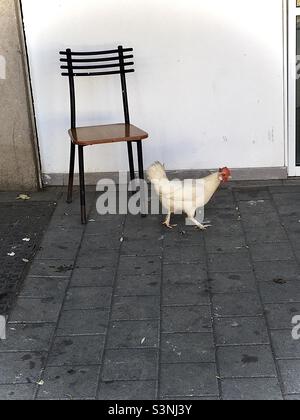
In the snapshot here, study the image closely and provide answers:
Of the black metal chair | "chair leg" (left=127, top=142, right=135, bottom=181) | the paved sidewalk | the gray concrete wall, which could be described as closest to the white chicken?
the paved sidewalk

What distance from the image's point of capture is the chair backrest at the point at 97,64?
5.21m

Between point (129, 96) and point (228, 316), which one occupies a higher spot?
point (129, 96)

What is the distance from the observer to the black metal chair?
4891 mm

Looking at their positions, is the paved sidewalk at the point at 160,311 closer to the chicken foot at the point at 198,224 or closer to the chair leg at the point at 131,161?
the chicken foot at the point at 198,224

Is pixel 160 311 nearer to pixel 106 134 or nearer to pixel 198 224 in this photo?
pixel 198 224

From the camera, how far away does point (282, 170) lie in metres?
5.78

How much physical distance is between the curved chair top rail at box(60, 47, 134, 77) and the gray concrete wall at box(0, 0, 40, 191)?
1.42ft

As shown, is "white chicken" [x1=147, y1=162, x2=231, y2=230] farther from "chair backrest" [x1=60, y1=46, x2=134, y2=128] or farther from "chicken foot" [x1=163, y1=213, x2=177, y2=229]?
"chair backrest" [x1=60, y1=46, x2=134, y2=128]

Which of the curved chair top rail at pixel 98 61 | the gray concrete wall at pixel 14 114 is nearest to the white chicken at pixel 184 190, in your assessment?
the curved chair top rail at pixel 98 61
